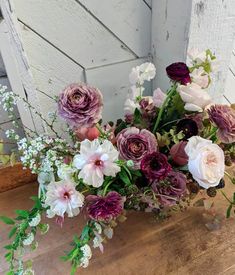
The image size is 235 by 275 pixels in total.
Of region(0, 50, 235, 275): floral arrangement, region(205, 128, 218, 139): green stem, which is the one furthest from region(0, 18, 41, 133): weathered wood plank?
region(205, 128, 218, 139): green stem

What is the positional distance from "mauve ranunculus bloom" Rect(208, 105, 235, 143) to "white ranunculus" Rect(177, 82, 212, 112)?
27 mm

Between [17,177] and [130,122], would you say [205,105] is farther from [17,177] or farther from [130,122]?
[17,177]

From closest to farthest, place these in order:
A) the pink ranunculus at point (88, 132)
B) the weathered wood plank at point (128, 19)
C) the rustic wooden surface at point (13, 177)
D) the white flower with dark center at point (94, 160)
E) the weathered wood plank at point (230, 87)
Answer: the white flower with dark center at point (94, 160) → the pink ranunculus at point (88, 132) → the weathered wood plank at point (128, 19) → the rustic wooden surface at point (13, 177) → the weathered wood plank at point (230, 87)

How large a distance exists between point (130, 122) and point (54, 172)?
0.21 m

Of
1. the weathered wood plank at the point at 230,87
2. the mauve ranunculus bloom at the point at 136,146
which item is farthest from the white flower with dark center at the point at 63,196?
the weathered wood plank at the point at 230,87

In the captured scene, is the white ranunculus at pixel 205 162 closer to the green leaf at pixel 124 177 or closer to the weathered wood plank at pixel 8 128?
the green leaf at pixel 124 177

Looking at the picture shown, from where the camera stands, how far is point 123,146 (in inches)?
21.8

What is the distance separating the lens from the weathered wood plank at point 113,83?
2.57ft

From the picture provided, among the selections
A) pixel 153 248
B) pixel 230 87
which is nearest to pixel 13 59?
pixel 153 248

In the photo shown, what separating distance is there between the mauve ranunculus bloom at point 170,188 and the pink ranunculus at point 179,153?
0.10 feet

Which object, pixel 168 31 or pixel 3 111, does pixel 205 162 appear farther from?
pixel 3 111

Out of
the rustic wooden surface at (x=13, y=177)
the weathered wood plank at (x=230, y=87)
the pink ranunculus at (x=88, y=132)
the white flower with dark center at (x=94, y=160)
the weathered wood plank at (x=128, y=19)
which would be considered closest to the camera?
the white flower with dark center at (x=94, y=160)

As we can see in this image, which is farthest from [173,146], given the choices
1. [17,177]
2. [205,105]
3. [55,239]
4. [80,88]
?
[17,177]

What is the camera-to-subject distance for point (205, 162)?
1.66ft
